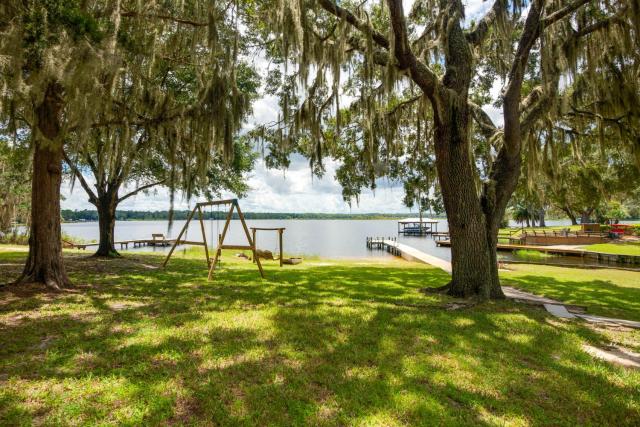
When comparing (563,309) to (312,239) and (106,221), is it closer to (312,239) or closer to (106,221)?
(106,221)

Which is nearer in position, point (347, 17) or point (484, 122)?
point (347, 17)

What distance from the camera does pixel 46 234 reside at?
6242 millimetres

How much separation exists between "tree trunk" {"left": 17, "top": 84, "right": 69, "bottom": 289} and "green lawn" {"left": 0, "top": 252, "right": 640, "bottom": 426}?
1.03 metres

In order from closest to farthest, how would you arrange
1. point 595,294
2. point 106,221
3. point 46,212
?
point 46,212 → point 595,294 → point 106,221

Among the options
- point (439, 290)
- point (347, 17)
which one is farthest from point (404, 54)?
point (439, 290)

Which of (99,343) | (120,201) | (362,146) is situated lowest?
(99,343)

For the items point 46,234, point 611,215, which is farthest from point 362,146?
point 611,215

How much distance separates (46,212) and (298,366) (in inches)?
231

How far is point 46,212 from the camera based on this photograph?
6.26 meters

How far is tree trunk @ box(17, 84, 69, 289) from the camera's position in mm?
6215

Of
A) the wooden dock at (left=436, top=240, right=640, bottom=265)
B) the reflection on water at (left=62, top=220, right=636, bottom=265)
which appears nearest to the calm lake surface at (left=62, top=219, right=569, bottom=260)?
the reflection on water at (left=62, top=220, right=636, bottom=265)

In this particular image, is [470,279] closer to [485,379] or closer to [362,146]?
[485,379]

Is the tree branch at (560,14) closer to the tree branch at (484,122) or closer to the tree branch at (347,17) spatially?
the tree branch at (484,122)

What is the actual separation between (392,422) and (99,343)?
2992 mm
